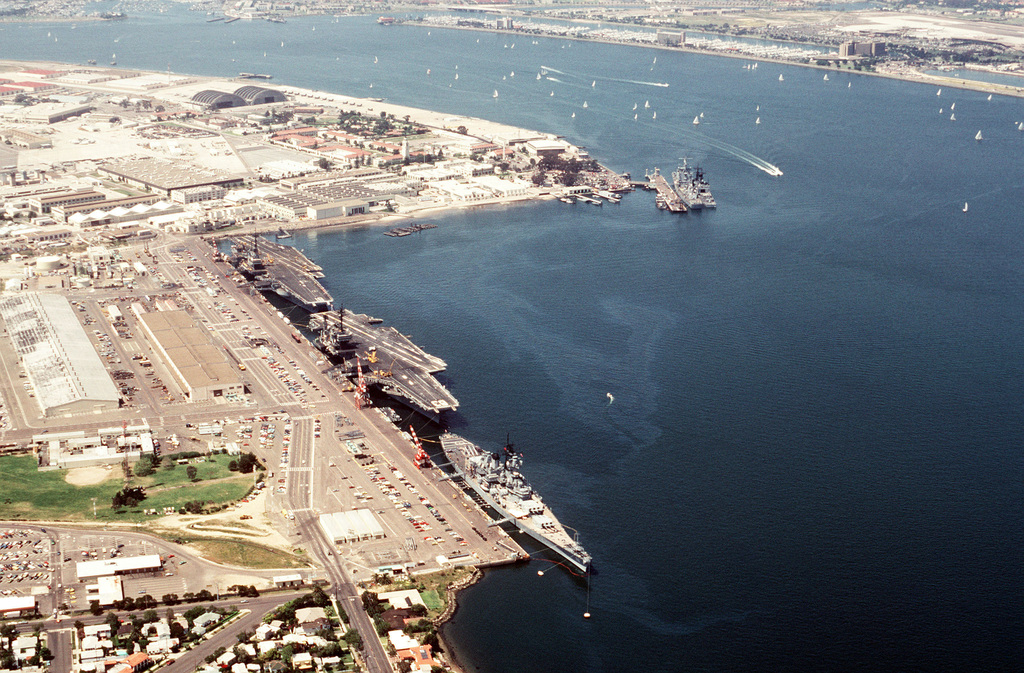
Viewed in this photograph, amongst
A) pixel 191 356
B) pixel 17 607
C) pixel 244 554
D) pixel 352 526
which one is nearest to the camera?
pixel 17 607

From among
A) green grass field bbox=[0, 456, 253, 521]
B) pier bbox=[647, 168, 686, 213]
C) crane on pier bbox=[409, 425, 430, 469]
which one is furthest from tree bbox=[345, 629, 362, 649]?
pier bbox=[647, 168, 686, 213]

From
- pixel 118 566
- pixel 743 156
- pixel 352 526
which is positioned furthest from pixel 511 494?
pixel 743 156

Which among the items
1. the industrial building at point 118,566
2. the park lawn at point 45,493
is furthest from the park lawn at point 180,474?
the industrial building at point 118,566

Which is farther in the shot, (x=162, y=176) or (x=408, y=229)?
(x=162, y=176)

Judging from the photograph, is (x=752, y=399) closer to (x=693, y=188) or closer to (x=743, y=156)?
(x=693, y=188)

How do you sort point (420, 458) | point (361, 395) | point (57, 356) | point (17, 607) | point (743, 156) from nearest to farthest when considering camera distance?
1. point (17, 607)
2. point (420, 458)
3. point (361, 395)
4. point (57, 356)
5. point (743, 156)

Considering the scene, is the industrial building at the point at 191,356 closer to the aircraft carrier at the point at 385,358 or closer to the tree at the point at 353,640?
the aircraft carrier at the point at 385,358

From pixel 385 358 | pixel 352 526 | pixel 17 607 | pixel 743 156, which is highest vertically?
pixel 743 156
